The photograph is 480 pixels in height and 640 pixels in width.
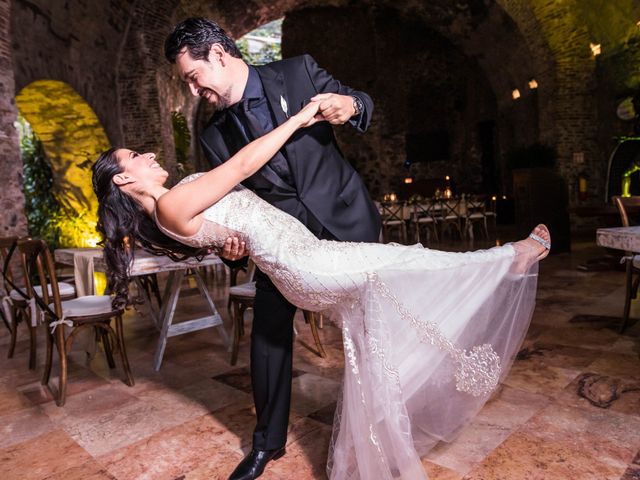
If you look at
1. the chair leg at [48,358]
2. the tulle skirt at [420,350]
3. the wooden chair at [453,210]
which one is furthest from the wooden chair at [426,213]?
the tulle skirt at [420,350]

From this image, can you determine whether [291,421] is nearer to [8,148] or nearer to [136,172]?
[136,172]

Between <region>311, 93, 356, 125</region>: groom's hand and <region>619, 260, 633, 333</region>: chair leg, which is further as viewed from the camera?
<region>619, 260, 633, 333</region>: chair leg

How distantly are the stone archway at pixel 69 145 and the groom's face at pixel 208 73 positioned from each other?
22.5ft

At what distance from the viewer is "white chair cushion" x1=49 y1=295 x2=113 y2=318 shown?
2.93 m

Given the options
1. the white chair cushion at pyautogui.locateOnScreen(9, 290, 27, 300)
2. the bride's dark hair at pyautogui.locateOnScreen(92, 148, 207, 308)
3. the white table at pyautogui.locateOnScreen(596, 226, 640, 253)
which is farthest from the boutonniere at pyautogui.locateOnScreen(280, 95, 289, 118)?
the white chair cushion at pyautogui.locateOnScreen(9, 290, 27, 300)

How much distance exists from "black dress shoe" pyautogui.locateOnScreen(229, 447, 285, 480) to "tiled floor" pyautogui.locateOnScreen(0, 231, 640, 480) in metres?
0.06

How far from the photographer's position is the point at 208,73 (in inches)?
64.4

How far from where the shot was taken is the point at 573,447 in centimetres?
185

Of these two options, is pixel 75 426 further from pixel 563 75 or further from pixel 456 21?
pixel 456 21

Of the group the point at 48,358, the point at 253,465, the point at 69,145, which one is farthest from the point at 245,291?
the point at 69,145

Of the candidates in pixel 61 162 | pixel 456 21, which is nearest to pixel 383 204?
pixel 61 162

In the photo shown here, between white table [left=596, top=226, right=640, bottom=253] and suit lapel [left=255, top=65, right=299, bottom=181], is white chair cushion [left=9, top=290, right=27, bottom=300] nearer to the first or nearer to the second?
suit lapel [left=255, top=65, right=299, bottom=181]

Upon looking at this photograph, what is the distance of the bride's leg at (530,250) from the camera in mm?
1702

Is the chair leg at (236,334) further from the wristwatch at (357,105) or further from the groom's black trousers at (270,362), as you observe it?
the wristwatch at (357,105)
